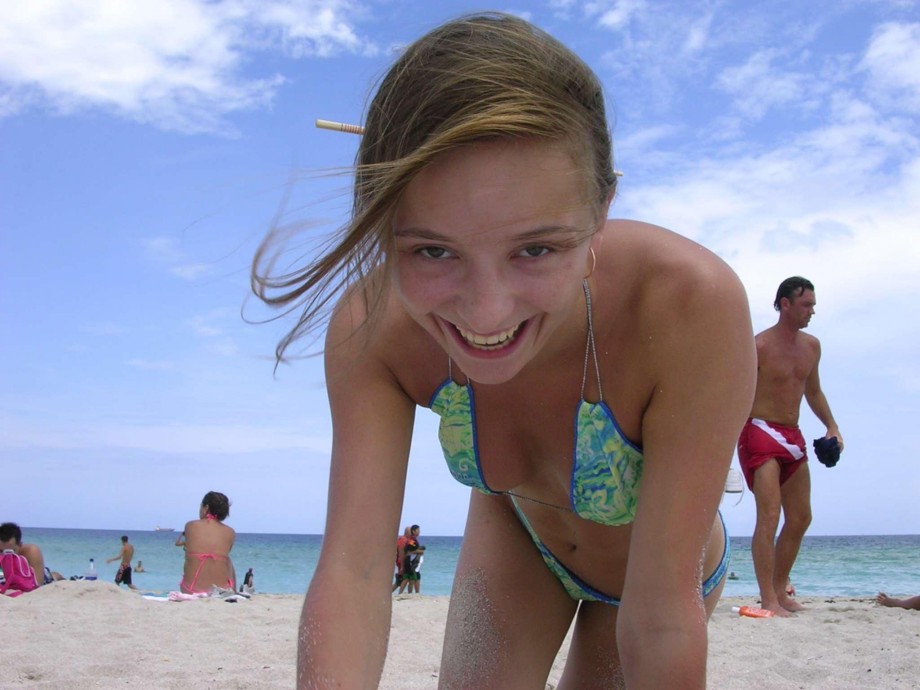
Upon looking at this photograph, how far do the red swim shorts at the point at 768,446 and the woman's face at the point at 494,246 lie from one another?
219 inches

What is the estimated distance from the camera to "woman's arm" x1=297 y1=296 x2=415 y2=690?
5.58ft

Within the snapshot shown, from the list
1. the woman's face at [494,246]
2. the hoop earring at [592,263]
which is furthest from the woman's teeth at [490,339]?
the hoop earring at [592,263]

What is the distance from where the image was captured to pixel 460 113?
1.43m

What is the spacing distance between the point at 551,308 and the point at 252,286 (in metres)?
0.60

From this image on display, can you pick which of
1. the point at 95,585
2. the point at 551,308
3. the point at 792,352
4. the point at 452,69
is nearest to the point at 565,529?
the point at 551,308

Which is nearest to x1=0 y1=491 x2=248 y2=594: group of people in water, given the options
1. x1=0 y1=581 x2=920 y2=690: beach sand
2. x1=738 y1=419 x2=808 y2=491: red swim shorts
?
x1=0 y1=581 x2=920 y2=690: beach sand

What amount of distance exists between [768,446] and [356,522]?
5.60 metres

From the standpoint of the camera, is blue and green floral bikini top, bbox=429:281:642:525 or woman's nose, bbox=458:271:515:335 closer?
woman's nose, bbox=458:271:515:335

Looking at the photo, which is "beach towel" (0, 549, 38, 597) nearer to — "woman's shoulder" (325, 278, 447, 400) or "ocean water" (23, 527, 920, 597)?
"ocean water" (23, 527, 920, 597)

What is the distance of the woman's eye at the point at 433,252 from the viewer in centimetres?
150

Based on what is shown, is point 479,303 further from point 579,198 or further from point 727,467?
point 727,467

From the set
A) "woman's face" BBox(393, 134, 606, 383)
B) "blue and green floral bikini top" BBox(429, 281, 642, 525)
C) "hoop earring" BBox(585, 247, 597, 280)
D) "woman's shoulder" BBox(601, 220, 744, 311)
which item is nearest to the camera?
"woman's face" BBox(393, 134, 606, 383)

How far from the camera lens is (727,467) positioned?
1.73m

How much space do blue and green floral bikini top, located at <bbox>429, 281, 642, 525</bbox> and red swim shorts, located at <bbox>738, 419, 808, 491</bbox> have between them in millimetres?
5049
